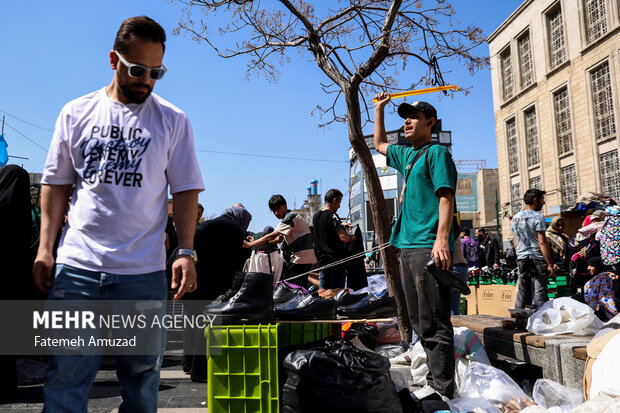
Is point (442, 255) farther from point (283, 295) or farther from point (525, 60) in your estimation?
point (525, 60)

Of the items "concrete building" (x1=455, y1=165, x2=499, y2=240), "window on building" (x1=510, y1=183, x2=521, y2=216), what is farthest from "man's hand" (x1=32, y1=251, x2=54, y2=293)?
"concrete building" (x1=455, y1=165, x2=499, y2=240)

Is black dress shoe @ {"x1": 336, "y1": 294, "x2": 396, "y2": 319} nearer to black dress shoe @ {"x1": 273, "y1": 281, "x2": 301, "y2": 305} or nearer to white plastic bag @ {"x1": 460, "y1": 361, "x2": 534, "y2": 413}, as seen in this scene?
black dress shoe @ {"x1": 273, "y1": 281, "x2": 301, "y2": 305}

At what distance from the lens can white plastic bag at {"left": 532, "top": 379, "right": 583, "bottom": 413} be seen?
3.14 m

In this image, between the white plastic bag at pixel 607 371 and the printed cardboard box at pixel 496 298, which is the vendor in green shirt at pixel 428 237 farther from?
the printed cardboard box at pixel 496 298

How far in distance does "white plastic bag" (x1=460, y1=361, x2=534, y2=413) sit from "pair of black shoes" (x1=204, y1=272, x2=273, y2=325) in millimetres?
1479

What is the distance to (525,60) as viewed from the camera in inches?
1539

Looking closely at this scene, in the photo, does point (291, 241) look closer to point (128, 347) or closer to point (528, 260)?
point (528, 260)

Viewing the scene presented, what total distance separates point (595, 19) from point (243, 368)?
115 feet

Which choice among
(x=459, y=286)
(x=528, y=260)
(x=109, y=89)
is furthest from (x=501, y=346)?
(x=109, y=89)

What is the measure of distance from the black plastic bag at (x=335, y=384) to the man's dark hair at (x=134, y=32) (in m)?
1.96

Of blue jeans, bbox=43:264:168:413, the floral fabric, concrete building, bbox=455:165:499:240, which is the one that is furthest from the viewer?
concrete building, bbox=455:165:499:240

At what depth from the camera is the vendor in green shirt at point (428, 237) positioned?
11.3 ft

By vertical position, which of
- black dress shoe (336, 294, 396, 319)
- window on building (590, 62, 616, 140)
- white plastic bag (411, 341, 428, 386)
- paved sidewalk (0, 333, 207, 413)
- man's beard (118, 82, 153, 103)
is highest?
window on building (590, 62, 616, 140)

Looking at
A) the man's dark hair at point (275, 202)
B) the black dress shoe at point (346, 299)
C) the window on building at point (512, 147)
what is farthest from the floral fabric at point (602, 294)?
the window on building at point (512, 147)
